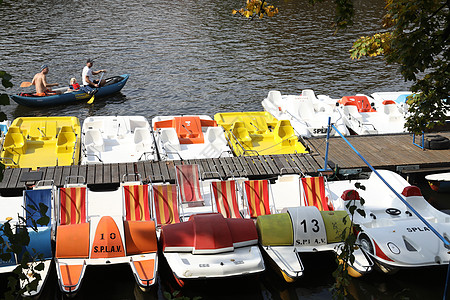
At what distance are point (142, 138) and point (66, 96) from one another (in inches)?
280

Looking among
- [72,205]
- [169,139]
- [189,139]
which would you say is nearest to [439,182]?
[189,139]

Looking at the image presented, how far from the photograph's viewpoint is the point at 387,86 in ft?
83.0

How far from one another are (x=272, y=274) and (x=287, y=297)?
2.17 feet

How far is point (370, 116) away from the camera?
18.2m

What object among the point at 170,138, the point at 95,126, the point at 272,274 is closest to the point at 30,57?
the point at 95,126

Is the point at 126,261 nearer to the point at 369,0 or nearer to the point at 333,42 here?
the point at 333,42

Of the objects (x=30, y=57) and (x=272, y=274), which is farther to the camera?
(x=30, y=57)

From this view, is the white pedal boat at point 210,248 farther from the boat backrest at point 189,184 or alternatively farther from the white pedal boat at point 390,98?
the white pedal boat at point 390,98

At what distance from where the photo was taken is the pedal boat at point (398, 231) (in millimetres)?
10008

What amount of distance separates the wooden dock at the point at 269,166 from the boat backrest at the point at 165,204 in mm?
724

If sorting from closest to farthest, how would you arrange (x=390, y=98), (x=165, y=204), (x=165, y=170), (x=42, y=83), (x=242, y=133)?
(x=165, y=204) → (x=165, y=170) → (x=242, y=133) → (x=390, y=98) → (x=42, y=83)

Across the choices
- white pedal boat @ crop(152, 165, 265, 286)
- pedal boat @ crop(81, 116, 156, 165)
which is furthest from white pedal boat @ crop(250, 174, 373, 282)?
pedal boat @ crop(81, 116, 156, 165)

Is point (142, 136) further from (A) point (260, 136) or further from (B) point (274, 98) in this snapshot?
(B) point (274, 98)

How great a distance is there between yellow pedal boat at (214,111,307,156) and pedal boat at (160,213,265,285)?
4876mm
